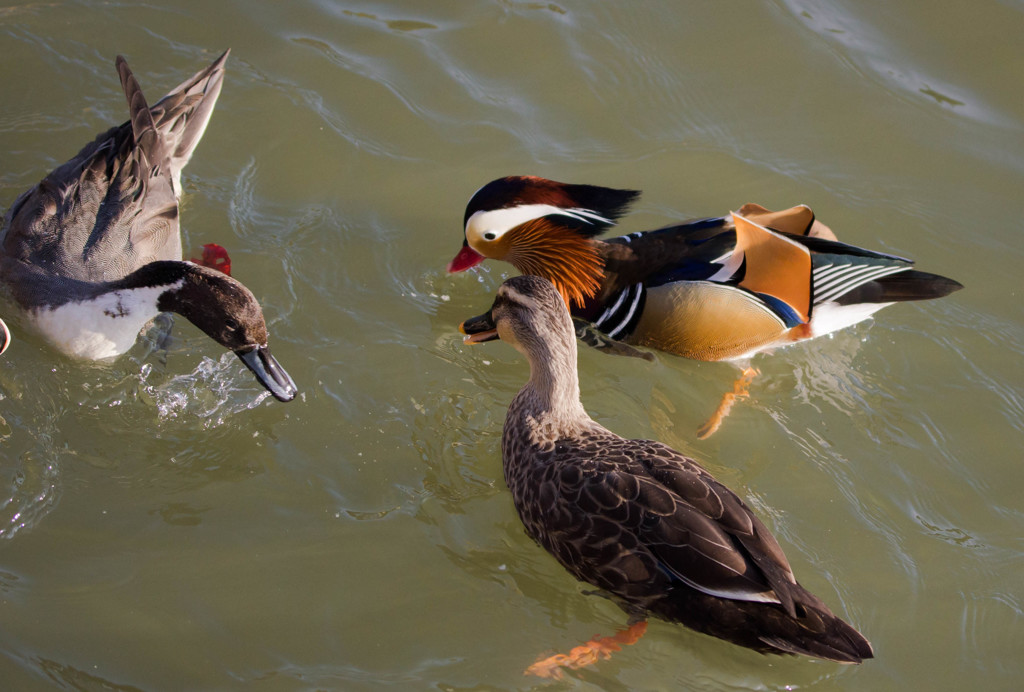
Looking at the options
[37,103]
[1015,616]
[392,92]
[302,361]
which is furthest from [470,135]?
[1015,616]

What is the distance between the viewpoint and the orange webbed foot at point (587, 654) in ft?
11.8

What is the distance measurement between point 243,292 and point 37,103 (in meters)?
2.75

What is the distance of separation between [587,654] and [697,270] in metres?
2.07

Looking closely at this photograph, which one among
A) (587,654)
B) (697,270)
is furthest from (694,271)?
(587,654)

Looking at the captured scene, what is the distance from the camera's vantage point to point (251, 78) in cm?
621

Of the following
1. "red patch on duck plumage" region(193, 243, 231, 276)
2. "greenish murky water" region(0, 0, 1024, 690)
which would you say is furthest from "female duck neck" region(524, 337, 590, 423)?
"red patch on duck plumage" region(193, 243, 231, 276)

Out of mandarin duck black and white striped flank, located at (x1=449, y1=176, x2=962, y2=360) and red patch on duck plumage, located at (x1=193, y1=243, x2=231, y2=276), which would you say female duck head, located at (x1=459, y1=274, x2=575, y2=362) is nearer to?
mandarin duck black and white striped flank, located at (x1=449, y1=176, x2=962, y2=360)

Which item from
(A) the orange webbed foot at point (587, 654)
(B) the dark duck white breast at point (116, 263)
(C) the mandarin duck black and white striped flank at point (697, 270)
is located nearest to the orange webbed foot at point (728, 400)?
(C) the mandarin duck black and white striped flank at point (697, 270)

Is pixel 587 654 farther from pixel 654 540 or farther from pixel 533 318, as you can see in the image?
pixel 533 318

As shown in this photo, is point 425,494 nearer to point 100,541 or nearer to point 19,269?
point 100,541

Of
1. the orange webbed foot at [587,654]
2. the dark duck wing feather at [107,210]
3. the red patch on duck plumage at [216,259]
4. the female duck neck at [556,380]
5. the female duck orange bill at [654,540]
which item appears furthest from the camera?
the red patch on duck plumage at [216,259]

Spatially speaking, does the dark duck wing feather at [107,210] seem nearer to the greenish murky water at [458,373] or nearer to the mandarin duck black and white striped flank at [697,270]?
the greenish murky water at [458,373]

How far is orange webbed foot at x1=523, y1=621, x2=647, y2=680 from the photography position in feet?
11.8

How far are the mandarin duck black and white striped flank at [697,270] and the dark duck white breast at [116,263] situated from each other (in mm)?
1429
